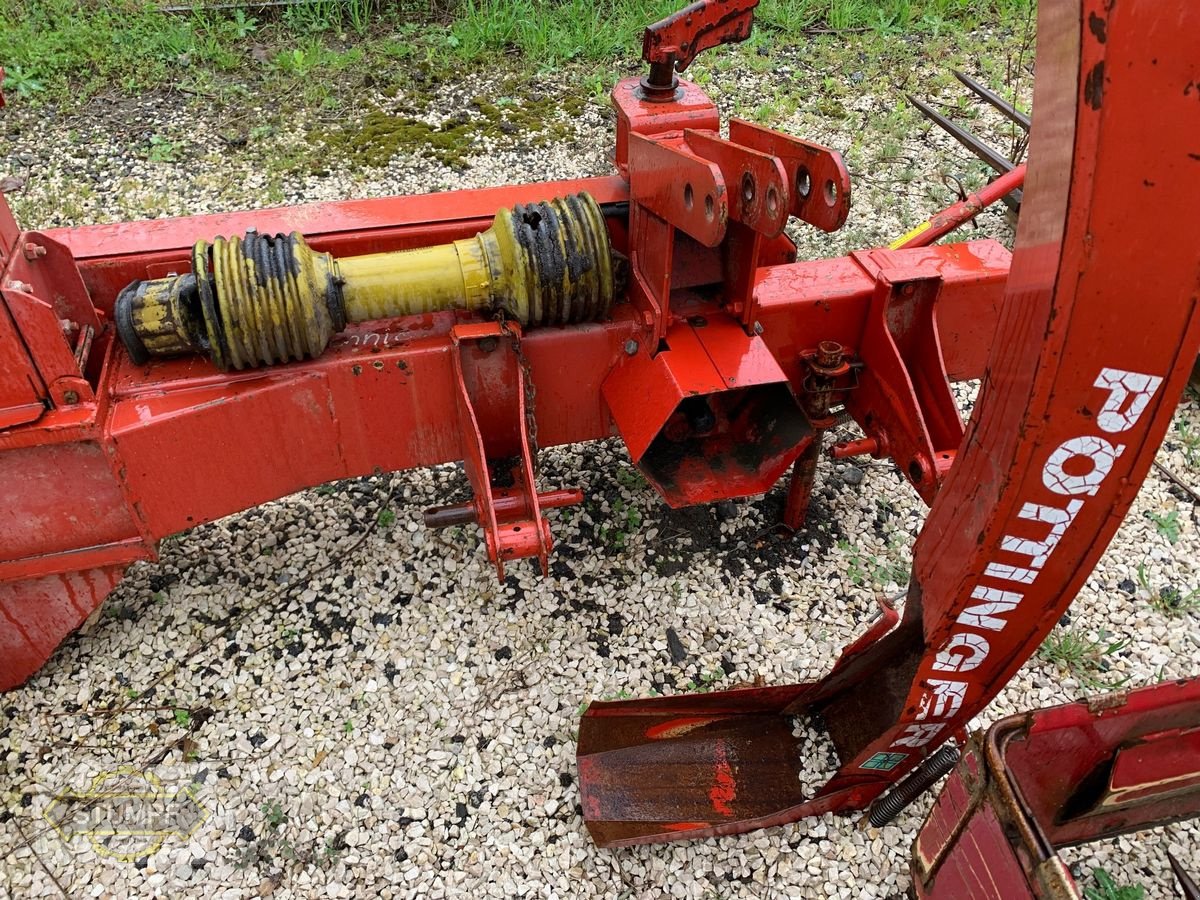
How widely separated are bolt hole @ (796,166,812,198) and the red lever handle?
859mm

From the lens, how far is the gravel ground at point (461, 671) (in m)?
2.63

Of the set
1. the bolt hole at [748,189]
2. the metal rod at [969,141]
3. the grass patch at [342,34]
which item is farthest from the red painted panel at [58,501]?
the metal rod at [969,141]

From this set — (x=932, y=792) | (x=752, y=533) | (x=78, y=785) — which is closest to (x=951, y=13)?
(x=752, y=533)

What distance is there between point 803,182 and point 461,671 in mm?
1994

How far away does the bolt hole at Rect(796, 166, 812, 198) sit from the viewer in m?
2.14

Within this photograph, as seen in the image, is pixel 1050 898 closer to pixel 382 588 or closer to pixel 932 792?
pixel 932 792

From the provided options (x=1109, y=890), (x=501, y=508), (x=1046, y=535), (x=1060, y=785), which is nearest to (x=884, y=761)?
(x=1060, y=785)

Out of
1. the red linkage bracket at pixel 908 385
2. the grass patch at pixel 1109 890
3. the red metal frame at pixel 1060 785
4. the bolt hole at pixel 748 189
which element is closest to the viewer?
the red metal frame at pixel 1060 785

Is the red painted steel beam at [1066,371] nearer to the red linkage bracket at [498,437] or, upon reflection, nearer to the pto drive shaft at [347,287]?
the red linkage bracket at [498,437]

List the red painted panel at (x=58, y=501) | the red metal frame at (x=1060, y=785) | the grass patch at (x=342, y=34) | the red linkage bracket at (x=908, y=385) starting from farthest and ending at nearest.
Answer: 1. the grass patch at (x=342, y=34)
2. the red linkage bracket at (x=908, y=385)
3. the red painted panel at (x=58, y=501)
4. the red metal frame at (x=1060, y=785)

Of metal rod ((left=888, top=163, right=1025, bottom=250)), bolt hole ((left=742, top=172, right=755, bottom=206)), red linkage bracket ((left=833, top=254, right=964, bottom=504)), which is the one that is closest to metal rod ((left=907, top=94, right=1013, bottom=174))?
metal rod ((left=888, top=163, right=1025, bottom=250))

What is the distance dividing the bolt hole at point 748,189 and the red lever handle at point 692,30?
2.75 feet

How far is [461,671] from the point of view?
311cm

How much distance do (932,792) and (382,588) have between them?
6.73 ft
